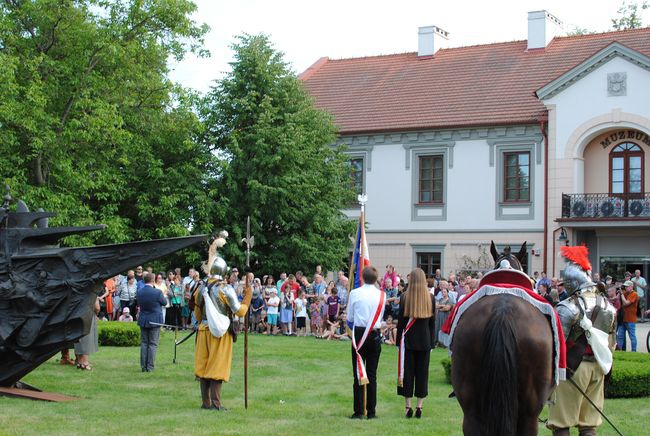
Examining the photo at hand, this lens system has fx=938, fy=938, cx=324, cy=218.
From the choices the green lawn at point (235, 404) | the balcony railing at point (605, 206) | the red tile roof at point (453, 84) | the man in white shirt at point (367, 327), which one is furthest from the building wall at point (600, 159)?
the man in white shirt at point (367, 327)

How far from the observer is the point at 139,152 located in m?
31.8

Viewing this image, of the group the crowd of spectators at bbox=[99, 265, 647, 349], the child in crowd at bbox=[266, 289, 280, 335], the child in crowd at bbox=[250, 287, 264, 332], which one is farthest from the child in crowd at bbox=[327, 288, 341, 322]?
the child in crowd at bbox=[250, 287, 264, 332]

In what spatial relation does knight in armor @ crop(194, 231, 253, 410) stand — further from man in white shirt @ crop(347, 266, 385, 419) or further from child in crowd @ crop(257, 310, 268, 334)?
child in crowd @ crop(257, 310, 268, 334)

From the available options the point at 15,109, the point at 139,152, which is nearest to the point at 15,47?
the point at 15,109

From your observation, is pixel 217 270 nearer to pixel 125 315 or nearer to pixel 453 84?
pixel 125 315

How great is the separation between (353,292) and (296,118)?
22.3 meters

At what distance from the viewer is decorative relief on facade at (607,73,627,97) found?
3416 cm

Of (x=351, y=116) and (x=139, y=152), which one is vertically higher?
(x=351, y=116)

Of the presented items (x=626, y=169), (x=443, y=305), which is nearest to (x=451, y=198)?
(x=626, y=169)

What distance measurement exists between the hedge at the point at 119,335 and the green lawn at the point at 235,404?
7.17 ft

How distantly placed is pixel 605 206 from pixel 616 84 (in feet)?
14.8

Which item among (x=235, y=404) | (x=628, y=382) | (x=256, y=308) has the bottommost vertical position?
(x=235, y=404)

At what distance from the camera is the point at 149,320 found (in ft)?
55.6

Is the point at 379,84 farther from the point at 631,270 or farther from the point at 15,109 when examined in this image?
the point at 15,109
